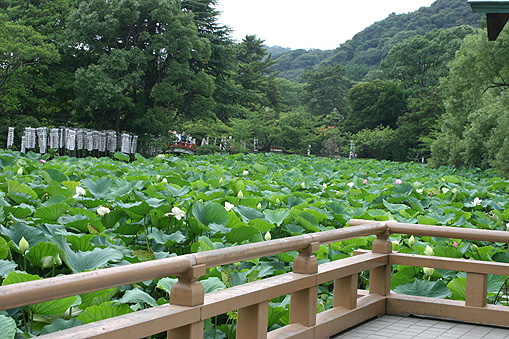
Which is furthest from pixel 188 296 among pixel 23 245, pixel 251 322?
pixel 23 245

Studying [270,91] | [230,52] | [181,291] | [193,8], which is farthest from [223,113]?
[181,291]

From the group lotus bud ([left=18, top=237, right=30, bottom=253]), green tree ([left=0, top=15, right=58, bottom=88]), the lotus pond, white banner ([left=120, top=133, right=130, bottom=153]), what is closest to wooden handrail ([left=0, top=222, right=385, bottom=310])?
the lotus pond

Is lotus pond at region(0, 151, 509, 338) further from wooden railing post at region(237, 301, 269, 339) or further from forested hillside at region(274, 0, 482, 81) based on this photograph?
forested hillside at region(274, 0, 482, 81)

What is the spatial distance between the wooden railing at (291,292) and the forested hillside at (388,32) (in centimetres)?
6497

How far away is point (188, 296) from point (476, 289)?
6.63 feet

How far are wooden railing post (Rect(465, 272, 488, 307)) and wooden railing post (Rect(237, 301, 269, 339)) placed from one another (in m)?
1.54

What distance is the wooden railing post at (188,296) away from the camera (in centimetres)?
181

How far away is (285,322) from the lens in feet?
8.63

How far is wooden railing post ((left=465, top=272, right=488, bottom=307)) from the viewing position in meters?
3.03

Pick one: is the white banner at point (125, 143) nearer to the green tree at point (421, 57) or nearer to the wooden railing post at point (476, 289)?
the wooden railing post at point (476, 289)

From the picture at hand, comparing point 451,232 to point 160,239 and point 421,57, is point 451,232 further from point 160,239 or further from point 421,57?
point 421,57

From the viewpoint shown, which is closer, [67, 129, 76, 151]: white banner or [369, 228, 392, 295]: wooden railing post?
[369, 228, 392, 295]: wooden railing post

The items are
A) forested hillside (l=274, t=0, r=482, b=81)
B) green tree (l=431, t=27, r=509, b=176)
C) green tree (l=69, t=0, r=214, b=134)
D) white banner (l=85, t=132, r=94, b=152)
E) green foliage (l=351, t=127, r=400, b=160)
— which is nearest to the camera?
green tree (l=431, t=27, r=509, b=176)

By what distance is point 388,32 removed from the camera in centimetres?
7962
